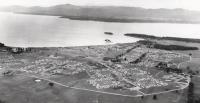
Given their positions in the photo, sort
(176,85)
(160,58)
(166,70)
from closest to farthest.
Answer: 1. (176,85)
2. (166,70)
3. (160,58)

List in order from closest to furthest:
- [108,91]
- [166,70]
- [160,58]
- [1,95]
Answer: [1,95] → [108,91] → [166,70] → [160,58]

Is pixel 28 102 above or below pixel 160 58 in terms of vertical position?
below

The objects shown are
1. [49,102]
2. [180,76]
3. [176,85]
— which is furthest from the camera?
[180,76]

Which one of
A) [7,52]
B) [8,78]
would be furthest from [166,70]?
[7,52]

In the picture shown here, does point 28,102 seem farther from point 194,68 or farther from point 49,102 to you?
point 194,68

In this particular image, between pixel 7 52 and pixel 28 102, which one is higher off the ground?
pixel 7 52

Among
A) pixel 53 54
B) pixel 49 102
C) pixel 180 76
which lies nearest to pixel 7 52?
pixel 53 54

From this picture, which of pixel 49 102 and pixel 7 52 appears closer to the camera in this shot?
pixel 49 102

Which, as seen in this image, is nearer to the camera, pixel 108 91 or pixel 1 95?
pixel 1 95

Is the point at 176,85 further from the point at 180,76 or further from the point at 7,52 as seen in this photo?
the point at 7,52
